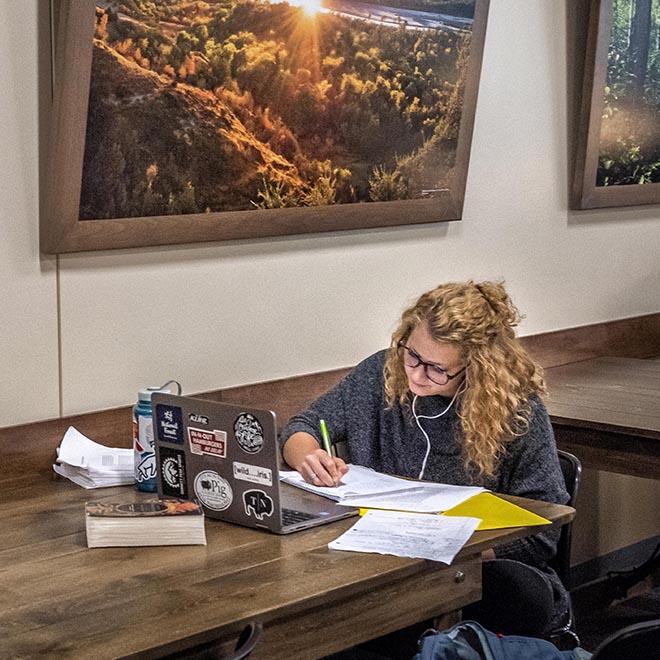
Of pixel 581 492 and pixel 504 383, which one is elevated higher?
pixel 504 383

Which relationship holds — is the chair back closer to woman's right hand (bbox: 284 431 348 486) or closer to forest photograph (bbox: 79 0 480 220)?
woman's right hand (bbox: 284 431 348 486)

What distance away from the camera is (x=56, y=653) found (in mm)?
2059

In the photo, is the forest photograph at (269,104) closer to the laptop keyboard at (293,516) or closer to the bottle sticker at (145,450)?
the bottle sticker at (145,450)

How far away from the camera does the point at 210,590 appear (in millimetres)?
2359

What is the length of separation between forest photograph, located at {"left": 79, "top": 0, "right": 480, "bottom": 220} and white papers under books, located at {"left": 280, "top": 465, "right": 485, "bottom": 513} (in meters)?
Result: 0.86

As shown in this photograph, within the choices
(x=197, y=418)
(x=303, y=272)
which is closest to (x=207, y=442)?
(x=197, y=418)

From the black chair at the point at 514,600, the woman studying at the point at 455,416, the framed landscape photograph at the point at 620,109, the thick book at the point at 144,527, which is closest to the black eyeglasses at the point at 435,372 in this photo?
the woman studying at the point at 455,416

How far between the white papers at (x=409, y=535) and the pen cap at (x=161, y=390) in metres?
0.58

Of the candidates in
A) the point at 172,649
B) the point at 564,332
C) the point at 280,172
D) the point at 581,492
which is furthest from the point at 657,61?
the point at 172,649

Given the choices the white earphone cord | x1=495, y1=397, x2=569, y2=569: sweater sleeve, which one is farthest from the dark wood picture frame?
x1=495, y1=397, x2=569, y2=569: sweater sleeve

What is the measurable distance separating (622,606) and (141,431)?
2415mm

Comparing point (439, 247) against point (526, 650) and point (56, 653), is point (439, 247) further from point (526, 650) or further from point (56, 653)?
point (56, 653)

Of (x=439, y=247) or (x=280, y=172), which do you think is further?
(x=439, y=247)

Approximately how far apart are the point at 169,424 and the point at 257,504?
0.92ft
